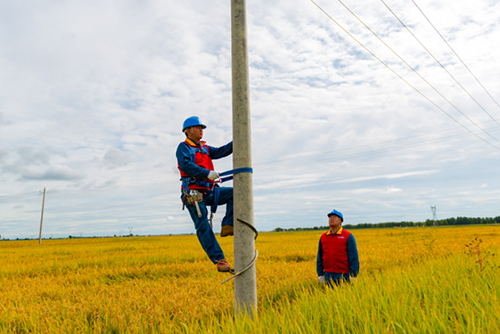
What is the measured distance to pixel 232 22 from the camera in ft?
11.9

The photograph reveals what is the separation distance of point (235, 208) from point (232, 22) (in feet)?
7.23

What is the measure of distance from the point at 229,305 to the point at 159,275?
5.20 m

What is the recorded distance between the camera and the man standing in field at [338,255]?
604 centimetres

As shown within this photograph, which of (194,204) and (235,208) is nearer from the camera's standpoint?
(235,208)

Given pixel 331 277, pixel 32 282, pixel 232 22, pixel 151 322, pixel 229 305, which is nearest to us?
pixel 232 22

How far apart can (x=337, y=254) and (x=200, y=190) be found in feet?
11.8

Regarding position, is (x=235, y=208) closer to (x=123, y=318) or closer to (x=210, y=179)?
(x=210, y=179)

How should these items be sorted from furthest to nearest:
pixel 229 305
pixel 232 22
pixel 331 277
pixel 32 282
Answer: pixel 32 282, pixel 331 277, pixel 229 305, pixel 232 22

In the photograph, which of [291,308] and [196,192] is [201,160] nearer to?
[196,192]

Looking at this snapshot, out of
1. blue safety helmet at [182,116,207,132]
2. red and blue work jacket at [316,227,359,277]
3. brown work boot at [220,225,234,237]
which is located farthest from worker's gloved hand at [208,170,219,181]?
red and blue work jacket at [316,227,359,277]

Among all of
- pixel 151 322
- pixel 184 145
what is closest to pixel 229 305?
pixel 151 322

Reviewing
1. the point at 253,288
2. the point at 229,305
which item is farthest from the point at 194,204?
the point at 229,305

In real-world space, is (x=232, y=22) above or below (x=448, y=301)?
above

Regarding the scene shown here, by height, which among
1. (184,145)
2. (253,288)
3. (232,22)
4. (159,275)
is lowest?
(159,275)
